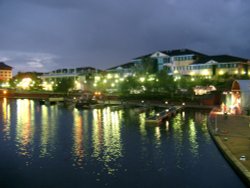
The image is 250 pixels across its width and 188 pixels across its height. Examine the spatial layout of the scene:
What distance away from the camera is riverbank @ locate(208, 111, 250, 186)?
22.3 m

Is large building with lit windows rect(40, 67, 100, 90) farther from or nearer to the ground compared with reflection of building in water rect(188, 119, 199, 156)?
farther from the ground

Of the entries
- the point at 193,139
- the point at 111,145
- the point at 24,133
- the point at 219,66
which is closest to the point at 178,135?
the point at 193,139

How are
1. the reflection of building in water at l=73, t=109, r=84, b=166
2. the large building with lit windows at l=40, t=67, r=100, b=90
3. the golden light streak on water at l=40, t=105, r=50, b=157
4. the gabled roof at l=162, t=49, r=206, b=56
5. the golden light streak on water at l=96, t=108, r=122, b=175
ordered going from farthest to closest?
the large building with lit windows at l=40, t=67, r=100, b=90, the gabled roof at l=162, t=49, r=206, b=56, the golden light streak on water at l=40, t=105, r=50, b=157, the reflection of building in water at l=73, t=109, r=84, b=166, the golden light streak on water at l=96, t=108, r=122, b=175

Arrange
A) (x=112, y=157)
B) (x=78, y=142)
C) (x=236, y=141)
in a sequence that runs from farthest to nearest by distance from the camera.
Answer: (x=78, y=142)
(x=112, y=157)
(x=236, y=141)

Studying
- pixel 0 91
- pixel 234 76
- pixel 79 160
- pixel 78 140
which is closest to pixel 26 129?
pixel 78 140

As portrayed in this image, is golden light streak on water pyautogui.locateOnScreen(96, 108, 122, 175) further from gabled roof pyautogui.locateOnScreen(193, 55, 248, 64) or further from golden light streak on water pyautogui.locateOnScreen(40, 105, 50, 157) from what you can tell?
gabled roof pyautogui.locateOnScreen(193, 55, 248, 64)

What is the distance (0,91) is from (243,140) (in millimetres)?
115708

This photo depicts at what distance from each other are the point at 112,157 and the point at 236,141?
10.2m

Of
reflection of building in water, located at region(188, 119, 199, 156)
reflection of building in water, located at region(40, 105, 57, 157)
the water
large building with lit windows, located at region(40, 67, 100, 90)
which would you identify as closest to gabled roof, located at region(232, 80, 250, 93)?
the water

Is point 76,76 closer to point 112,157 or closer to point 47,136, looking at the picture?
point 47,136

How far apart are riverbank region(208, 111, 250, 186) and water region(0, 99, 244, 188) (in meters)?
0.93

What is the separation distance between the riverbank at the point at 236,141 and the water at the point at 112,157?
36.7 inches

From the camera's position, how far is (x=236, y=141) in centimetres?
2884

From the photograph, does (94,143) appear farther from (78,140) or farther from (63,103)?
(63,103)
